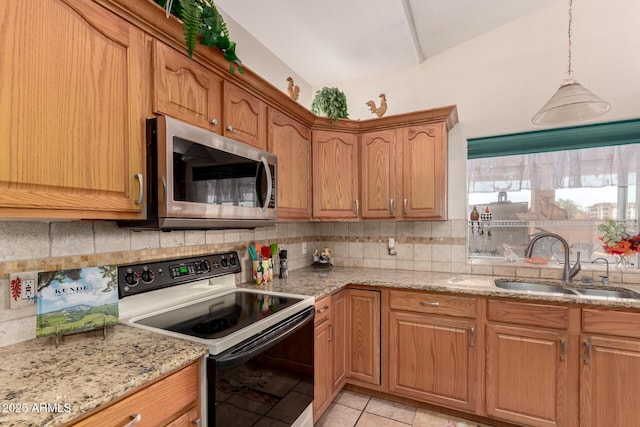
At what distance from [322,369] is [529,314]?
1307 millimetres

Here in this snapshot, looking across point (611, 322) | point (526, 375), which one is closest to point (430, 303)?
point (526, 375)

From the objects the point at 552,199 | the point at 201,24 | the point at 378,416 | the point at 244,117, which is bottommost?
the point at 378,416

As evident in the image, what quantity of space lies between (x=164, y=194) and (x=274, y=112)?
1094 mm

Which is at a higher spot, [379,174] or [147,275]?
[379,174]

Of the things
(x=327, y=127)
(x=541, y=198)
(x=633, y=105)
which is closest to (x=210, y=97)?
(x=327, y=127)

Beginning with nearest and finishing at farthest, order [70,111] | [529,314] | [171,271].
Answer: [70,111] < [171,271] < [529,314]

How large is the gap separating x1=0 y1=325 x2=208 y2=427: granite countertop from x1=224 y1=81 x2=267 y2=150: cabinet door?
1061mm

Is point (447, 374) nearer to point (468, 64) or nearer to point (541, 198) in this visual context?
point (541, 198)

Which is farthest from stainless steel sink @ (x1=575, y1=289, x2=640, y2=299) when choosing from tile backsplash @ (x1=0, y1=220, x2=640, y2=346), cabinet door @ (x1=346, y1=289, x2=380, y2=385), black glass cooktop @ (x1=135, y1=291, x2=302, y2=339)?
black glass cooktop @ (x1=135, y1=291, x2=302, y2=339)

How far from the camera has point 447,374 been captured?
2.08 meters

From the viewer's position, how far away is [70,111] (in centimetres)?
101

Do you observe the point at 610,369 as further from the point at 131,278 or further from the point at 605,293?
the point at 131,278

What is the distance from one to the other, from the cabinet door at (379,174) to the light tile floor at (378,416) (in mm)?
1405

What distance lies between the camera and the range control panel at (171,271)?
1.43m
